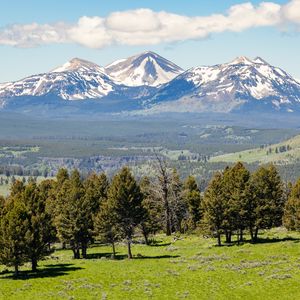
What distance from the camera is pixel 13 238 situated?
242 feet

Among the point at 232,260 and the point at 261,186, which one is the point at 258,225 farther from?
the point at 232,260

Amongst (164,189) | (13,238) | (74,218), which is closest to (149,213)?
(164,189)

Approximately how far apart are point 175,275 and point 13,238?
22.3m

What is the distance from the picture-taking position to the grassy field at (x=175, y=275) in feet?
208

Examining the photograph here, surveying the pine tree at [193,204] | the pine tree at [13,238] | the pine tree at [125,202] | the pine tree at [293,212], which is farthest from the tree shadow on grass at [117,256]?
the pine tree at [193,204]

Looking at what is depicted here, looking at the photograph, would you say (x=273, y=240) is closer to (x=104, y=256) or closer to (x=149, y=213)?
(x=149, y=213)

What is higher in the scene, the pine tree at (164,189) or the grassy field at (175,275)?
Answer: the pine tree at (164,189)

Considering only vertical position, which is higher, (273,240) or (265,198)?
(265,198)

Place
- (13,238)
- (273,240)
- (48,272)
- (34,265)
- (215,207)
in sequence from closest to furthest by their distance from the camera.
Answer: (13,238)
(48,272)
(34,265)
(215,207)
(273,240)

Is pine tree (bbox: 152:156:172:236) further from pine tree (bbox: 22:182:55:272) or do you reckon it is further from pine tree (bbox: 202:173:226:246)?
pine tree (bbox: 22:182:55:272)

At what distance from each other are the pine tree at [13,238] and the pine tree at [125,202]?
16623mm

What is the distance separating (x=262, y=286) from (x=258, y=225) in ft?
91.8

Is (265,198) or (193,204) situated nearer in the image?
(265,198)

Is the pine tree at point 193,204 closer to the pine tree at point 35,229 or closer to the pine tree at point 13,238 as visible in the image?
the pine tree at point 35,229
